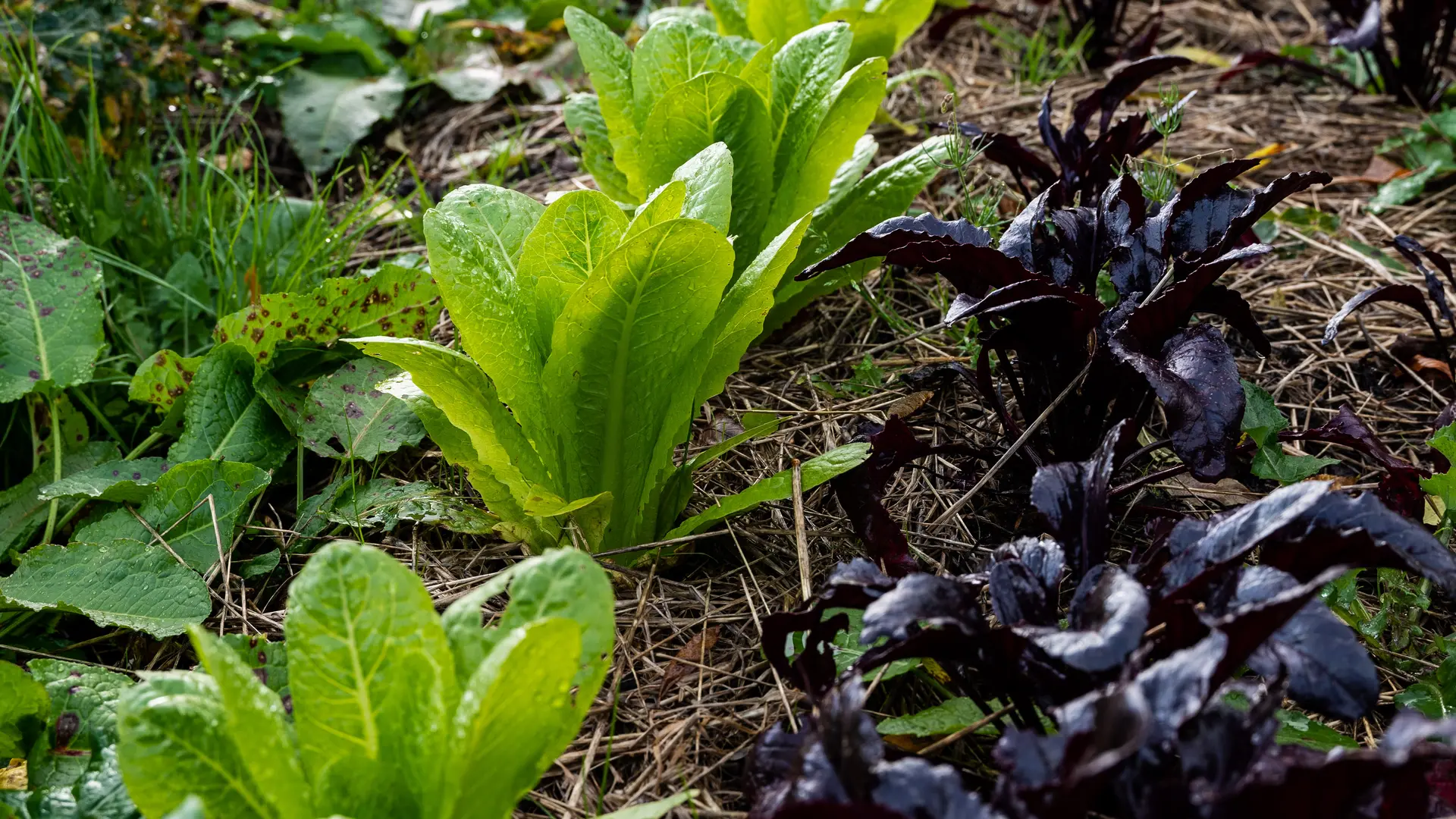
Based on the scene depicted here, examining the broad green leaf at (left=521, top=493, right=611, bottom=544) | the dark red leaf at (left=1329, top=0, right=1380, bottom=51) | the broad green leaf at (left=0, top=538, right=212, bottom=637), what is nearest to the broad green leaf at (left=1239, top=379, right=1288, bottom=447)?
the broad green leaf at (left=521, top=493, right=611, bottom=544)

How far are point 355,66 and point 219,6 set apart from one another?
2.09ft

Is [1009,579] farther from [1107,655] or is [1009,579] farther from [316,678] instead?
[316,678]

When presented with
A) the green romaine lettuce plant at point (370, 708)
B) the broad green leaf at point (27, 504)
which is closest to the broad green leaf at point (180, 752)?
the green romaine lettuce plant at point (370, 708)

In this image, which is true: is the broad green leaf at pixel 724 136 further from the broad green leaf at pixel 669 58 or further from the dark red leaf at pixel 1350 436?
the dark red leaf at pixel 1350 436

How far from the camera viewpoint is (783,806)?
935mm

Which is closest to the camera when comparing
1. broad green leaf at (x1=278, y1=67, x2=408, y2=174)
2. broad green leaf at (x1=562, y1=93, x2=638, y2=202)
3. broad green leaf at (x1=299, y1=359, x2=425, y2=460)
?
broad green leaf at (x1=299, y1=359, x2=425, y2=460)

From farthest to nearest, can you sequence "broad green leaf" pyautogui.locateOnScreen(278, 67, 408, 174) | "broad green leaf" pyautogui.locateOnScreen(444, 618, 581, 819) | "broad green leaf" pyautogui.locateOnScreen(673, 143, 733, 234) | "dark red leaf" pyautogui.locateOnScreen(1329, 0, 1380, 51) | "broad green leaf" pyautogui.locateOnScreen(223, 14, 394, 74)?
"broad green leaf" pyautogui.locateOnScreen(223, 14, 394, 74)
"broad green leaf" pyautogui.locateOnScreen(278, 67, 408, 174)
"dark red leaf" pyautogui.locateOnScreen(1329, 0, 1380, 51)
"broad green leaf" pyautogui.locateOnScreen(673, 143, 733, 234)
"broad green leaf" pyautogui.locateOnScreen(444, 618, 581, 819)

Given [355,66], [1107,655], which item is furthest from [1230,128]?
[355,66]

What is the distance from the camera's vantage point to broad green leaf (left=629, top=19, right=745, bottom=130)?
2023mm

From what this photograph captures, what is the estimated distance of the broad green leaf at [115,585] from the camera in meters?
1.49

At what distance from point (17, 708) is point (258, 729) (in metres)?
0.50

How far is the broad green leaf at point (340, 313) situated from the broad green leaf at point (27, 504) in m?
0.33

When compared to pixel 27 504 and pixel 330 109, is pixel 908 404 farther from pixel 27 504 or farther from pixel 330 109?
pixel 330 109

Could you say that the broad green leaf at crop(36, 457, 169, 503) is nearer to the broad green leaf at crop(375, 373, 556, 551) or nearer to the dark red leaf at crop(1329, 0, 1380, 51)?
the broad green leaf at crop(375, 373, 556, 551)
